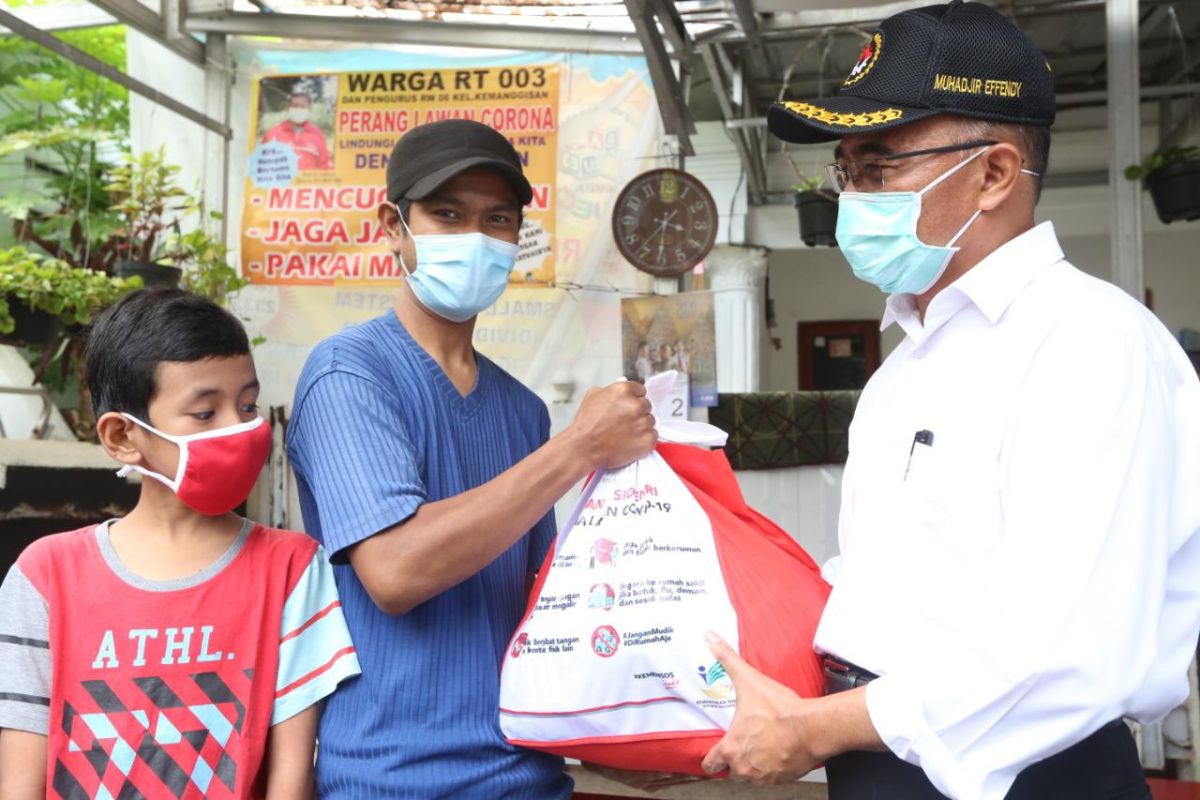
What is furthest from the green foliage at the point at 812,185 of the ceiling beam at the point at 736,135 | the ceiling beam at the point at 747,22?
the ceiling beam at the point at 747,22

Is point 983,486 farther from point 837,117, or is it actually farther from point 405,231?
point 405,231

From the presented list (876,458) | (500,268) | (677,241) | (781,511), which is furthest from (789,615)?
(781,511)

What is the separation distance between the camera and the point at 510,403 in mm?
1689

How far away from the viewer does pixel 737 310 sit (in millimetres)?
7129

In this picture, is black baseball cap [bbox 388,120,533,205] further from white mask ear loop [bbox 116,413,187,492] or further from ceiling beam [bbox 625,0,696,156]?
ceiling beam [bbox 625,0,696,156]

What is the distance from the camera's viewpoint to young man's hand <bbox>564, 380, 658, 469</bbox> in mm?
1439

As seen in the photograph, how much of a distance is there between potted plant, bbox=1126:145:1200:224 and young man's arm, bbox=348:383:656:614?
4155mm

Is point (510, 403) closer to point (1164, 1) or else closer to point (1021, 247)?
point (1021, 247)

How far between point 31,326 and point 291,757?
2988 millimetres

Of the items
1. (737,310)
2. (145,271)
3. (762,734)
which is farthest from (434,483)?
(737,310)

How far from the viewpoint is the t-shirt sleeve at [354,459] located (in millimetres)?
1334

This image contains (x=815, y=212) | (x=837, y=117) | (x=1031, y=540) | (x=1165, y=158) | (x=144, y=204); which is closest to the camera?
(x=1031, y=540)

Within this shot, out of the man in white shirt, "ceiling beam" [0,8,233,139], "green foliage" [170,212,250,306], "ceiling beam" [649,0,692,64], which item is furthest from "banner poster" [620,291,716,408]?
the man in white shirt

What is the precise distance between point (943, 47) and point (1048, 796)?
3.22 ft
